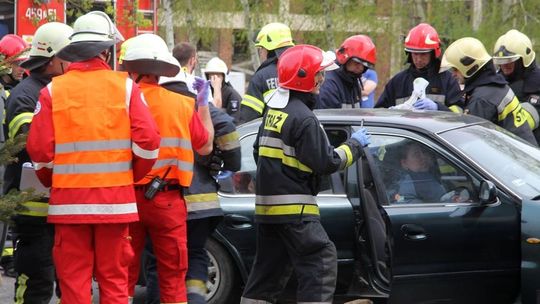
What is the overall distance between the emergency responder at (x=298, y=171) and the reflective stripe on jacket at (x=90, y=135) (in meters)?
1.07

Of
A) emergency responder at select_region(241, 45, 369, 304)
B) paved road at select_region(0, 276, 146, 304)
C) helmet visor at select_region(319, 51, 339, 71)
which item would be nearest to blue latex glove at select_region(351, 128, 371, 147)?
emergency responder at select_region(241, 45, 369, 304)

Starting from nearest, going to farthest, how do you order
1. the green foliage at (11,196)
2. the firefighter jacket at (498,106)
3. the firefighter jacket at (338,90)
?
the green foliage at (11,196) < the firefighter jacket at (498,106) < the firefighter jacket at (338,90)

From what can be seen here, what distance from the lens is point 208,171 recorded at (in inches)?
247

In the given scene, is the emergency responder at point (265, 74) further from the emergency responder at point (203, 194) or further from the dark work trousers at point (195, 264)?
the dark work trousers at point (195, 264)

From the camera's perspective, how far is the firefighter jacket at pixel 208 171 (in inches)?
241

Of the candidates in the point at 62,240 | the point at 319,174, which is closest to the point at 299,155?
the point at 319,174

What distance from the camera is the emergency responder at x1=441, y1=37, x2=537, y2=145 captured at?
8078mm

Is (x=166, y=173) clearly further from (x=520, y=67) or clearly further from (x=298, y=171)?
(x=520, y=67)

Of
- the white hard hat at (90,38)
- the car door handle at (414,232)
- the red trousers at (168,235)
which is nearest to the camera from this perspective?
the white hard hat at (90,38)

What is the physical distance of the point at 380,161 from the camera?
21.8 feet

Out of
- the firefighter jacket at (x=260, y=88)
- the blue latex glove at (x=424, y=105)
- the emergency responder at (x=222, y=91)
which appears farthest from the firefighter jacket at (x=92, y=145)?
the emergency responder at (x=222, y=91)

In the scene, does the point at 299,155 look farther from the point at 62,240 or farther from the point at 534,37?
the point at 534,37

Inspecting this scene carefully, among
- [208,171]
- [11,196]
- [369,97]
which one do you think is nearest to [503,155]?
[208,171]

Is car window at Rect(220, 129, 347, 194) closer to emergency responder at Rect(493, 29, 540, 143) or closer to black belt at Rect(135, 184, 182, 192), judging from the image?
black belt at Rect(135, 184, 182, 192)
